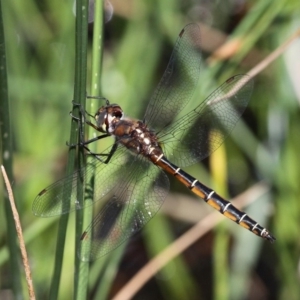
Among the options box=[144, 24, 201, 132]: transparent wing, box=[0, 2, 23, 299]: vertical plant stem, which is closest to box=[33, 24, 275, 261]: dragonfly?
box=[144, 24, 201, 132]: transparent wing

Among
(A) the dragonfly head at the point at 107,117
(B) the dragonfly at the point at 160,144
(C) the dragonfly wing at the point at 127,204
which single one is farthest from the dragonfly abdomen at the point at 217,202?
(A) the dragonfly head at the point at 107,117

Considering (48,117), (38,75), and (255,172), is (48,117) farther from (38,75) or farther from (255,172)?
(255,172)

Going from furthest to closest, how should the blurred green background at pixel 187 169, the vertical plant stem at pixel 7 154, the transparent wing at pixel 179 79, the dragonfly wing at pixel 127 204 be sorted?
the blurred green background at pixel 187 169 < the transparent wing at pixel 179 79 < the dragonfly wing at pixel 127 204 < the vertical plant stem at pixel 7 154

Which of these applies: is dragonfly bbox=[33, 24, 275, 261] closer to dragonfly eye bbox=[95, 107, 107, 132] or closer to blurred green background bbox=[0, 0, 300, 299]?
dragonfly eye bbox=[95, 107, 107, 132]

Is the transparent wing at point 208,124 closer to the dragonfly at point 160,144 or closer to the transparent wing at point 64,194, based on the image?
the dragonfly at point 160,144

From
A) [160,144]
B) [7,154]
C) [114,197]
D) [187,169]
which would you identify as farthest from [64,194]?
[187,169]

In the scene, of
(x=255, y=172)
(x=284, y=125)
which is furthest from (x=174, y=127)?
(x=255, y=172)

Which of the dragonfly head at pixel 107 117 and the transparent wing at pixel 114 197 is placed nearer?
the transparent wing at pixel 114 197
